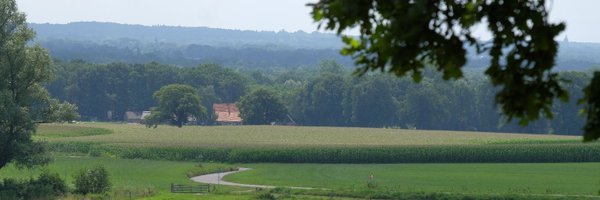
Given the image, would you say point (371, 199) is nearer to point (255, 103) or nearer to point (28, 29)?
point (28, 29)

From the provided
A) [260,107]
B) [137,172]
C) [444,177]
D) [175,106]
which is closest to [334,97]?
[260,107]

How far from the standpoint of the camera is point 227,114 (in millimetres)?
174625

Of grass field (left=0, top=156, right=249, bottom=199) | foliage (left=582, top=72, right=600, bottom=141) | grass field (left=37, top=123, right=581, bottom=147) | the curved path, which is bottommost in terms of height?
the curved path

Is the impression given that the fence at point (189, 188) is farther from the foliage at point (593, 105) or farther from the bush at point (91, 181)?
the foliage at point (593, 105)

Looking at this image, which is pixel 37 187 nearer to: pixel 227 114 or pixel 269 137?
pixel 269 137

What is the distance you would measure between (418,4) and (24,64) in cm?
5250

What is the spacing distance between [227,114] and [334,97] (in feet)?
51.9

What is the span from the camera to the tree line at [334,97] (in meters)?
157

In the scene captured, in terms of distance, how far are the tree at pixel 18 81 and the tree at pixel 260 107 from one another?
90.9m

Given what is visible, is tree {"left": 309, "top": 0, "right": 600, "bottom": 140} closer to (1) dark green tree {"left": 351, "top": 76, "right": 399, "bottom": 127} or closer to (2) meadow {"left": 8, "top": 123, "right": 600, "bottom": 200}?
(2) meadow {"left": 8, "top": 123, "right": 600, "bottom": 200}

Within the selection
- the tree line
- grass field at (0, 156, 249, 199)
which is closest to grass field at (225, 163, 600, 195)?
grass field at (0, 156, 249, 199)

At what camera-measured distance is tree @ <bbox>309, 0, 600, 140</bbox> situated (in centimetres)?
1052

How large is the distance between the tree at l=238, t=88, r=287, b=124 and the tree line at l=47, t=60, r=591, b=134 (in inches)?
6.9

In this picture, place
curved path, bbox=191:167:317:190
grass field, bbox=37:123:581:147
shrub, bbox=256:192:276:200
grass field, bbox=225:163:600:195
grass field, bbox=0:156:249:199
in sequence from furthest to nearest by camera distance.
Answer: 1. grass field, bbox=37:123:581:147
2. curved path, bbox=191:167:317:190
3. grass field, bbox=225:163:600:195
4. grass field, bbox=0:156:249:199
5. shrub, bbox=256:192:276:200
